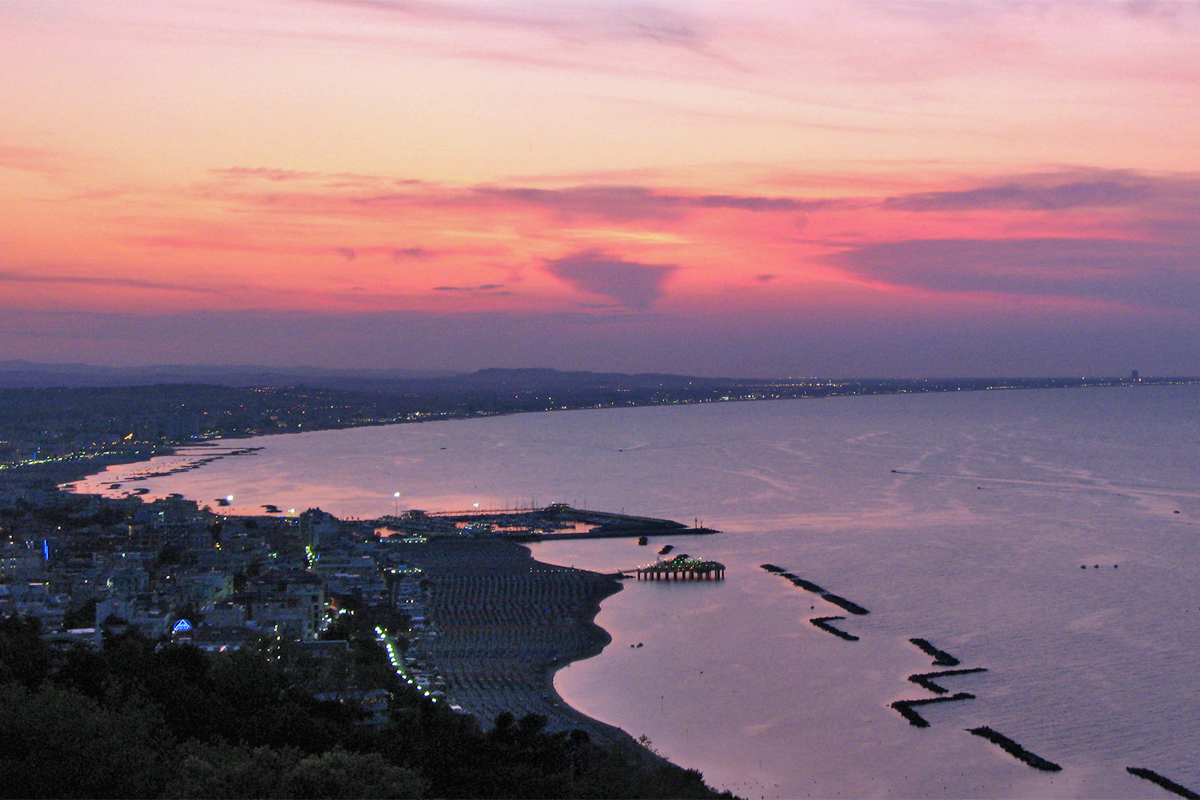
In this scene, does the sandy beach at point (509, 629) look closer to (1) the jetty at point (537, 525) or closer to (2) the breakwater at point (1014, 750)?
(1) the jetty at point (537, 525)

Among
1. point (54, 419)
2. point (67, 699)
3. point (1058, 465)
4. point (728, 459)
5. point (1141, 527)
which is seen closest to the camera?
point (67, 699)

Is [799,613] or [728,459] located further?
[728,459]

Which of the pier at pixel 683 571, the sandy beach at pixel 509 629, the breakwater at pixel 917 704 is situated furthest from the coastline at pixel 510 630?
the breakwater at pixel 917 704

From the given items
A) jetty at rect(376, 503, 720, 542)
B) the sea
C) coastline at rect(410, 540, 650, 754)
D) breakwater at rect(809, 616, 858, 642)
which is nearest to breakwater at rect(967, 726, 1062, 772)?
the sea

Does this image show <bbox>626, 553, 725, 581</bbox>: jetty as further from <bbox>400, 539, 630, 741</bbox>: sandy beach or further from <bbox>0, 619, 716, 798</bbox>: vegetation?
<bbox>0, 619, 716, 798</bbox>: vegetation

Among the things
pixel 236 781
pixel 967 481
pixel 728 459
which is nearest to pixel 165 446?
pixel 728 459

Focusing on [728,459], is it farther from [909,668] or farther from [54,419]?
[54,419]

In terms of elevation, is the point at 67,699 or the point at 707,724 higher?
the point at 67,699
